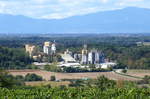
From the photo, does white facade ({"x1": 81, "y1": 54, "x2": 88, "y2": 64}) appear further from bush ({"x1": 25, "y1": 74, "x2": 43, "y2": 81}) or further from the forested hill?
bush ({"x1": 25, "y1": 74, "x2": 43, "y2": 81})

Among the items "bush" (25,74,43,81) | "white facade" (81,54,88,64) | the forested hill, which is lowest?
"white facade" (81,54,88,64)

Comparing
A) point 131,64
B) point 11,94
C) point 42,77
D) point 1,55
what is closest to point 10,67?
point 1,55

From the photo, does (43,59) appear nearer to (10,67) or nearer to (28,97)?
(10,67)

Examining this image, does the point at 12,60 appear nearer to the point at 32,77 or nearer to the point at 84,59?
the point at 32,77

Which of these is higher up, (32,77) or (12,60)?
(12,60)

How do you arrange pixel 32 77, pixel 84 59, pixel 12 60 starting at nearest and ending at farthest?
1. pixel 32 77
2. pixel 12 60
3. pixel 84 59

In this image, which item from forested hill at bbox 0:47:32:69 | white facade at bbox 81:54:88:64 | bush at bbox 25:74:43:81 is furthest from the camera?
white facade at bbox 81:54:88:64

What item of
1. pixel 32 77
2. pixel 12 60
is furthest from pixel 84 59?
pixel 32 77

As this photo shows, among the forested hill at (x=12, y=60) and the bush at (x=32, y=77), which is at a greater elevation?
the forested hill at (x=12, y=60)

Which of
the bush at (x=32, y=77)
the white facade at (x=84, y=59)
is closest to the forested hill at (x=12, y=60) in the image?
the bush at (x=32, y=77)

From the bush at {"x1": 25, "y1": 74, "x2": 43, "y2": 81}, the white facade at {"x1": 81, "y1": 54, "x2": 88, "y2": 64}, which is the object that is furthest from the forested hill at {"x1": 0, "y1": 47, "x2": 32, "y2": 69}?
the white facade at {"x1": 81, "y1": 54, "x2": 88, "y2": 64}

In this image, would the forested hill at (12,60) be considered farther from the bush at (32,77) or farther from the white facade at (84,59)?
the white facade at (84,59)
